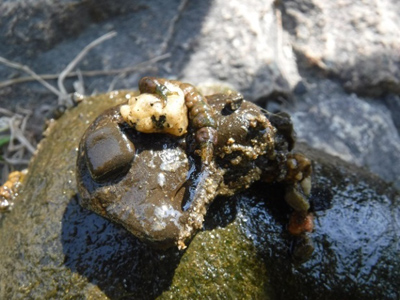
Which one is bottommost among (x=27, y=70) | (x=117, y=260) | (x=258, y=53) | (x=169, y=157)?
(x=258, y=53)

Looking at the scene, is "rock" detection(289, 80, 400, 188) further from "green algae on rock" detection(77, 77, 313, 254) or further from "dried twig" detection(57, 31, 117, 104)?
"dried twig" detection(57, 31, 117, 104)

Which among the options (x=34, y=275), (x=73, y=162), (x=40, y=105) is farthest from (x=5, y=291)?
(x=40, y=105)

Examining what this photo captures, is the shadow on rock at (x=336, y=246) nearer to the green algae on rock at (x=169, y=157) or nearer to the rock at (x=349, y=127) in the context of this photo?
the green algae on rock at (x=169, y=157)

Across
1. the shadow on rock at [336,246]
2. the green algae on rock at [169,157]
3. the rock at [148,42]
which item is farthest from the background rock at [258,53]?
the green algae on rock at [169,157]

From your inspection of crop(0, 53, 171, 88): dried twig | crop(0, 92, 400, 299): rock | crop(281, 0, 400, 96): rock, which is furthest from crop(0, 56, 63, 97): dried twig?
crop(281, 0, 400, 96): rock

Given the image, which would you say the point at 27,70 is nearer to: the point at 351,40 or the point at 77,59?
the point at 77,59

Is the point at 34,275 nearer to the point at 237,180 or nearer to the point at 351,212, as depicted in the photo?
the point at 237,180

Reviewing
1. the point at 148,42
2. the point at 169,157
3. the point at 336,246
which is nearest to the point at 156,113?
the point at 169,157

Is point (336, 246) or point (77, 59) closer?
point (336, 246)
